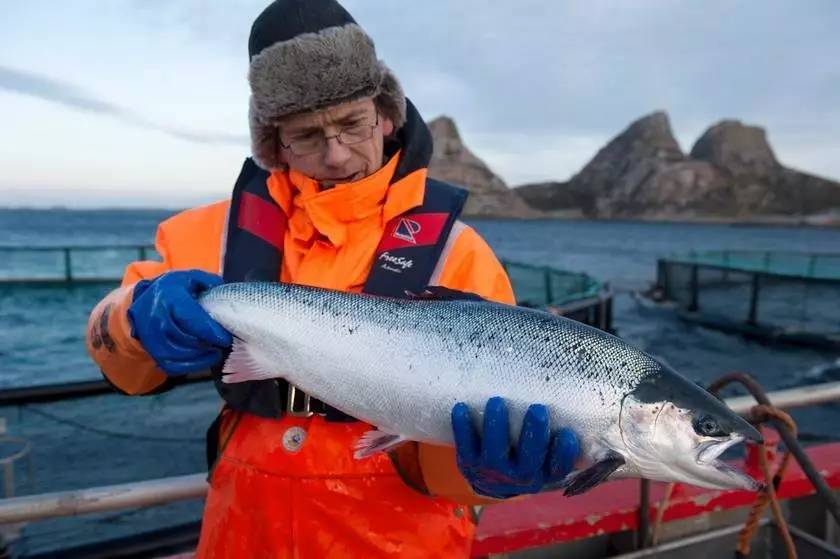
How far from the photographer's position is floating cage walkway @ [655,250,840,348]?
22.6 metres

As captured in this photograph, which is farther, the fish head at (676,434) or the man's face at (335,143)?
the man's face at (335,143)

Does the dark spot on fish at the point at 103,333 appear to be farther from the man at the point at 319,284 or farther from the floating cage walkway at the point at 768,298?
the floating cage walkway at the point at 768,298

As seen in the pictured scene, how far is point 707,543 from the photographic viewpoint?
4230 mm

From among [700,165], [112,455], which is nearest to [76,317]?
[112,455]

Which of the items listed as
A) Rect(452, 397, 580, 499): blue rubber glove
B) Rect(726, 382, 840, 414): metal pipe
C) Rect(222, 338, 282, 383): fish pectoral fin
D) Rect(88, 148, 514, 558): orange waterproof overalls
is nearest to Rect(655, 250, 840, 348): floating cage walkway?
Rect(726, 382, 840, 414): metal pipe

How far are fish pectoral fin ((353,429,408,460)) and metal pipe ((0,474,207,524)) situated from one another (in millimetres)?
1095

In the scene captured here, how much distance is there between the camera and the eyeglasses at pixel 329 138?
2721 mm

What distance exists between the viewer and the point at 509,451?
7.62ft

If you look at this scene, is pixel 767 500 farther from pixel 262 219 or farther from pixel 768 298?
pixel 768 298

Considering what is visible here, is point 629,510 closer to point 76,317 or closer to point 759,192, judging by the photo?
point 76,317

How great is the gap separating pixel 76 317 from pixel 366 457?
80.7ft

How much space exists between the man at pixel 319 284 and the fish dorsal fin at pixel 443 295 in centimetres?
11

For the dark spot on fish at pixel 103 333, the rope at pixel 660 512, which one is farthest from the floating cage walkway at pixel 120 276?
the dark spot on fish at pixel 103 333

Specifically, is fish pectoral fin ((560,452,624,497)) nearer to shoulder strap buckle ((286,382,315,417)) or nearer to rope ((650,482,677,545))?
shoulder strap buckle ((286,382,315,417))
